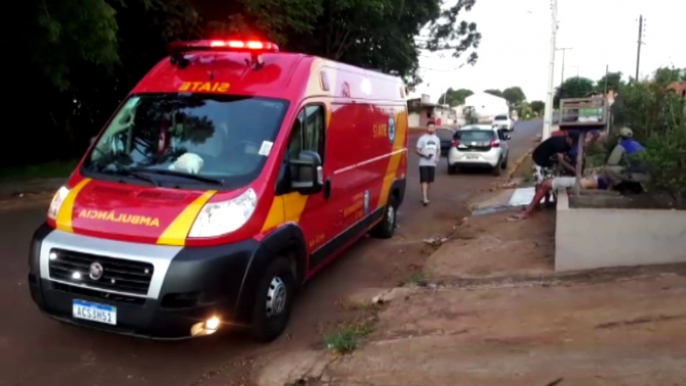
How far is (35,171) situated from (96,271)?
46.0 ft

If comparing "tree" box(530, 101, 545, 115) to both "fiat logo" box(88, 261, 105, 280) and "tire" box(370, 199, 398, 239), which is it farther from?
"fiat logo" box(88, 261, 105, 280)

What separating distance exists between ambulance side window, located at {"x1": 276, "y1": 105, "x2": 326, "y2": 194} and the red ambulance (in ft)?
0.05

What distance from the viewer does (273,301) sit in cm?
531

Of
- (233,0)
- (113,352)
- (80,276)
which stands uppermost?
(233,0)

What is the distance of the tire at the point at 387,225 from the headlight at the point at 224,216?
471cm

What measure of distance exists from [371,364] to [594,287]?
2.48 metres

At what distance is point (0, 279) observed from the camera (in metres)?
7.18

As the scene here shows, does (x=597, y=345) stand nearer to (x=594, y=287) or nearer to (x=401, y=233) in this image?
(x=594, y=287)

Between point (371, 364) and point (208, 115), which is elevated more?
point (208, 115)

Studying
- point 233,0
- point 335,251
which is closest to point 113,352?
point 335,251

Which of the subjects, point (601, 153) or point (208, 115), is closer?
point (208, 115)

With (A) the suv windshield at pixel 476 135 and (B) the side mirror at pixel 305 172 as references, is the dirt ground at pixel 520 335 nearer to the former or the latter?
(B) the side mirror at pixel 305 172

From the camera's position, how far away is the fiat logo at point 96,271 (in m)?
4.62

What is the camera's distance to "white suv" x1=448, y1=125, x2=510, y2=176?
20.1 meters
